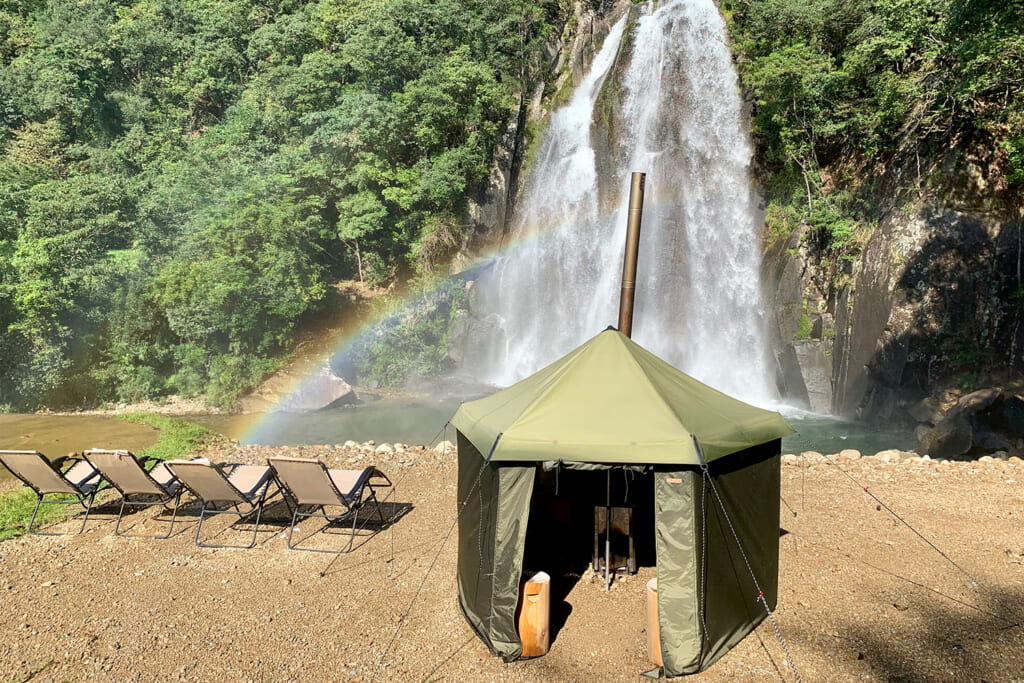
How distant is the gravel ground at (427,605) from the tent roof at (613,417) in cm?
154

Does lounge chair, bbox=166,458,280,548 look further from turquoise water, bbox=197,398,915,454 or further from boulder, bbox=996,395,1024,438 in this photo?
boulder, bbox=996,395,1024,438

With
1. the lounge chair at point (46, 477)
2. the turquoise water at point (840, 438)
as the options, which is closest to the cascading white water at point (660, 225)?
the turquoise water at point (840, 438)

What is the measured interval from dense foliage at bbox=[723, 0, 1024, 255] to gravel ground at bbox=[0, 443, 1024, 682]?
9147 mm

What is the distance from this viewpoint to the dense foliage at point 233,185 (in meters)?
22.3

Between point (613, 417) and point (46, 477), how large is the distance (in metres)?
6.92

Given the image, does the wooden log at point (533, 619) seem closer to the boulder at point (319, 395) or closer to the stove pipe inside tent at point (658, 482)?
the stove pipe inside tent at point (658, 482)

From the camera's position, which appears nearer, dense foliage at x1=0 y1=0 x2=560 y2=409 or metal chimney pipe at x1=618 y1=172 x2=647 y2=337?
metal chimney pipe at x1=618 y1=172 x2=647 y2=337

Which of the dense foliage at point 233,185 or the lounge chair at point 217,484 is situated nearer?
the lounge chair at point 217,484

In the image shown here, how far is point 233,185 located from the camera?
80.3 ft

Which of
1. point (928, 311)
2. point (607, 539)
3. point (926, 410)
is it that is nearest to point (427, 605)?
point (607, 539)

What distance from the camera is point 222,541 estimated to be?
7.31 metres

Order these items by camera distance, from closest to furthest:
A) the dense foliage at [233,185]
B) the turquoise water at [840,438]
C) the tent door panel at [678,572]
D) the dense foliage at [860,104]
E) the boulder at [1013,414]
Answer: the tent door panel at [678,572] < the boulder at [1013,414] < the turquoise water at [840,438] < the dense foliage at [860,104] < the dense foliage at [233,185]

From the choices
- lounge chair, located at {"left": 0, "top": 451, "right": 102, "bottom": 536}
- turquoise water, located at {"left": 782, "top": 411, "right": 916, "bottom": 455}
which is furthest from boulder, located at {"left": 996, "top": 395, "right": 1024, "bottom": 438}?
lounge chair, located at {"left": 0, "top": 451, "right": 102, "bottom": 536}

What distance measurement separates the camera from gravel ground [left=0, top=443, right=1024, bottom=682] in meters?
4.75
